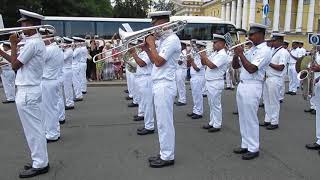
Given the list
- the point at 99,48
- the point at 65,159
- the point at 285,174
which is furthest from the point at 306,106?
→ the point at 99,48

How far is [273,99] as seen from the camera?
8.75 meters

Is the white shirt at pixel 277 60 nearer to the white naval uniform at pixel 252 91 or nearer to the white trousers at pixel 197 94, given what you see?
the white trousers at pixel 197 94

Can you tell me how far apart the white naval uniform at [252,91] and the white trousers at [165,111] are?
1.18m

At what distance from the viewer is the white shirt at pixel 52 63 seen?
279 inches

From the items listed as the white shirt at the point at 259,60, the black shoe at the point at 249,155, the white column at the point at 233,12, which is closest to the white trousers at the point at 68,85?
the white shirt at the point at 259,60

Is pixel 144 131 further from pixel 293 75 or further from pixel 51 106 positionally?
pixel 293 75

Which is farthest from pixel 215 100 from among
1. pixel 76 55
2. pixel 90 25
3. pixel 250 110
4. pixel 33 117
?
pixel 90 25

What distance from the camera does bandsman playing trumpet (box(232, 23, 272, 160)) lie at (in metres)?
6.11

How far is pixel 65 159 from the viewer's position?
627cm

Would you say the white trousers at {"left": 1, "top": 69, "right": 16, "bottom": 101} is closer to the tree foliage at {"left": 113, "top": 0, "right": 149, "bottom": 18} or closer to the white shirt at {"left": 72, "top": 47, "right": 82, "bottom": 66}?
the white shirt at {"left": 72, "top": 47, "right": 82, "bottom": 66}

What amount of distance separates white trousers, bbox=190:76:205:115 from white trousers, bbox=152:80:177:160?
4.02m

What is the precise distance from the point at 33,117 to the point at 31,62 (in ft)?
2.43

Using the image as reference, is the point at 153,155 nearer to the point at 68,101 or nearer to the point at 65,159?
the point at 65,159

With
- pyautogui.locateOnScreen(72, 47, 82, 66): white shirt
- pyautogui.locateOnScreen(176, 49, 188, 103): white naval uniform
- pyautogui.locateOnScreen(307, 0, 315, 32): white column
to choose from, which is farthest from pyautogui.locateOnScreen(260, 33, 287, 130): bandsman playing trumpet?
pyautogui.locateOnScreen(307, 0, 315, 32): white column
